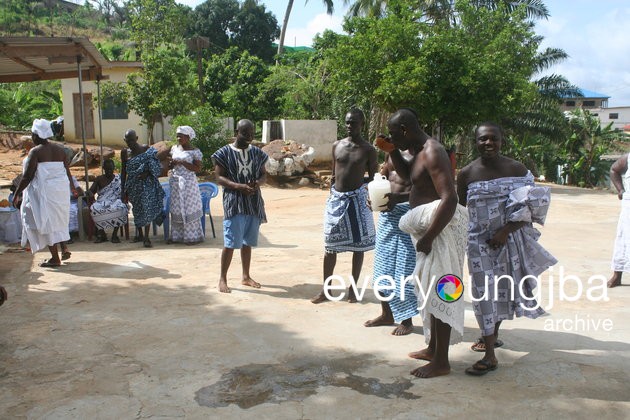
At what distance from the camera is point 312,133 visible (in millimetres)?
17875

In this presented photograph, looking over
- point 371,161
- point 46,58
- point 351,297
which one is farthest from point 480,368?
point 46,58

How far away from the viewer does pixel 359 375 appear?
3635mm

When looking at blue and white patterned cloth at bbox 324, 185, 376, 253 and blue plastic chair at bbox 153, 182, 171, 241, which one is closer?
blue and white patterned cloth at bbox 324, 185, 376, 253

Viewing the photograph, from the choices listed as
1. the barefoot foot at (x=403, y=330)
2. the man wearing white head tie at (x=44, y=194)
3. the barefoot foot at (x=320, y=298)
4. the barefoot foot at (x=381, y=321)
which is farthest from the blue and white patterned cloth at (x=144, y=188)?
the barefoot foot at (x=403, y=330)

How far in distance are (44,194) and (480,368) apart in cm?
499

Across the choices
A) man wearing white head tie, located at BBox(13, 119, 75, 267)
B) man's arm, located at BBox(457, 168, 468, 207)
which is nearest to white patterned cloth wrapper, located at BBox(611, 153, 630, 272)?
man's arm, located at BBox(457, 168, 468, 207)

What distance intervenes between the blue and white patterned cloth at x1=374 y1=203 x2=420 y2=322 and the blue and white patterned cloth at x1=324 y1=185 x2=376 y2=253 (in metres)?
0.77

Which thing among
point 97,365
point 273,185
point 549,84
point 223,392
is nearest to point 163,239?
point 97,365

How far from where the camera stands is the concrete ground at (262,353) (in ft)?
10.5

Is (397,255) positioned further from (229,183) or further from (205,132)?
(205,132)

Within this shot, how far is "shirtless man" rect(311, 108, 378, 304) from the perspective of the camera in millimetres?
5172

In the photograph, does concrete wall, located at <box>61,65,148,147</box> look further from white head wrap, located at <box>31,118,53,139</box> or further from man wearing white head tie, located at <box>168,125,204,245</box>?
white head wrap, located at <box>31,118,53,139</box>

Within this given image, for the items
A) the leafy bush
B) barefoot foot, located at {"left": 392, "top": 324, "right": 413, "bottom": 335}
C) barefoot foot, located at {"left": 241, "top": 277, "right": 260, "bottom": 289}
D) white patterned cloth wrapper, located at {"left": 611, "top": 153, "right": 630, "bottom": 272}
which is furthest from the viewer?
the leafy bush

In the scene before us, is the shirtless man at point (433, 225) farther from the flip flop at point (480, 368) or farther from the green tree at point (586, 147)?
the green tree at point (586, 147)
